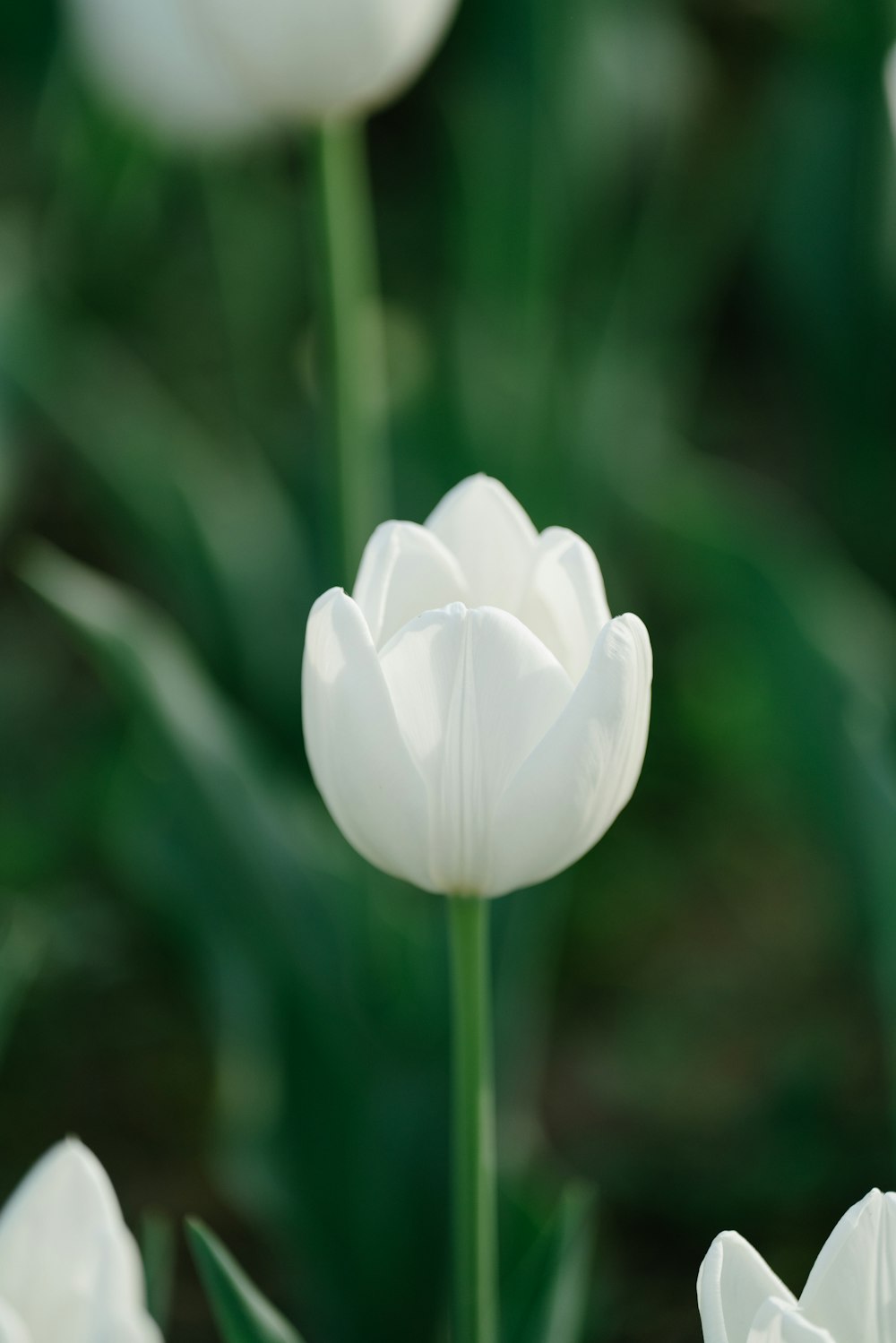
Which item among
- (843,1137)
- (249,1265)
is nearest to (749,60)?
(843,1137)

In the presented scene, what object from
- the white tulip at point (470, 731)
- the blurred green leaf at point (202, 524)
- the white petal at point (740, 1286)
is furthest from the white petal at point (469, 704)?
the blurred green leaf at point (202, 524)

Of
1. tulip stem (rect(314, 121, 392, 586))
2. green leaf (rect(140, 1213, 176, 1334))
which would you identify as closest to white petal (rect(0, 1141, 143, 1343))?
green leaf (rect(140, 1213, 176, 1334))

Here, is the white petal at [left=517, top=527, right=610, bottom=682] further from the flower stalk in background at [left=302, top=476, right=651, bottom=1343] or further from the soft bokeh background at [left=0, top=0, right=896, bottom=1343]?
the soft bokeh background at [left=0, top=0, right=896, bottom=1343]

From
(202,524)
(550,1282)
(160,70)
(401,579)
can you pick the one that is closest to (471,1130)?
(550,1282)

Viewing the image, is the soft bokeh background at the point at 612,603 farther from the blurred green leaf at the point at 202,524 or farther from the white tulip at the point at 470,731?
the white tulip at the point at 470,731

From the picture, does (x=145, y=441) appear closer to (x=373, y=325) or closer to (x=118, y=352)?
(x=373, y=325)

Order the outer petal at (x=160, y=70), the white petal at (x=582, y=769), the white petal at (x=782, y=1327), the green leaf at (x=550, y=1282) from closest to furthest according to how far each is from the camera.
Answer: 1. the white petal at (x=782, y=1327)
2. the white petal at (x=582, y=769)
3. the green leaf at (x=550, y=1282)
4. the outer petal at (x=160, y=70)
